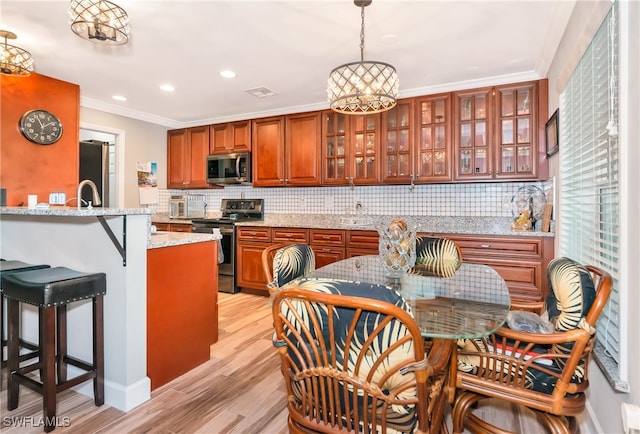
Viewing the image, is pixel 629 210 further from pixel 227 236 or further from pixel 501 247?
pixel 227 236

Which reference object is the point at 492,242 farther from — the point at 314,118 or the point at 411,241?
the point at 314,118

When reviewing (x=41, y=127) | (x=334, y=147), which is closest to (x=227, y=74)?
(x=334, y=147)

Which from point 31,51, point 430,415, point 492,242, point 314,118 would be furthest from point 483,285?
point 31,51

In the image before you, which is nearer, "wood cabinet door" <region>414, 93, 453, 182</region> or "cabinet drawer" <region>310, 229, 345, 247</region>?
"wood cabinet door" <region>414, 93, 453, 182</region>

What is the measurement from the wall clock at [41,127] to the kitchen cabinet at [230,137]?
1963 mm

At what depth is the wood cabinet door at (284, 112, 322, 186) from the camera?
4418mm

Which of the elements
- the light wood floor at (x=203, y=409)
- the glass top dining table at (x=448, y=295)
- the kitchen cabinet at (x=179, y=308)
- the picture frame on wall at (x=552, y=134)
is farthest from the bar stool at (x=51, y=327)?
the picture frame on wall at (x=552, y=134)

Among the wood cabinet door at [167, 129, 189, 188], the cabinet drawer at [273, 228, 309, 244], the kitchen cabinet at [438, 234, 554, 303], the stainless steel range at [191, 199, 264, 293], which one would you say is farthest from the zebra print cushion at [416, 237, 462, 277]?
the wood cabinet door at [167, 129, 189, 188]

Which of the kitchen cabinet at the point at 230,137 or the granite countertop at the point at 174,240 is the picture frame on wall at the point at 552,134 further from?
the kitchen cabinet at the point at 230,137

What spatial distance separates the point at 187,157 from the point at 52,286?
3.94 meters

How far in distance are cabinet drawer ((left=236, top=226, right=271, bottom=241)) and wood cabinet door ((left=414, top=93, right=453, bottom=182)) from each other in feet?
6.37

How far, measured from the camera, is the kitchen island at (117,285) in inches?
76.0

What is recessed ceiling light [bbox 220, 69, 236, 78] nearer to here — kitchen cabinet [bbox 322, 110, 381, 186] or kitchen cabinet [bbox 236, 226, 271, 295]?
kitchen cabinet [bbox 322, 110, 381, 186]

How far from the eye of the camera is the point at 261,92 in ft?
13.1
